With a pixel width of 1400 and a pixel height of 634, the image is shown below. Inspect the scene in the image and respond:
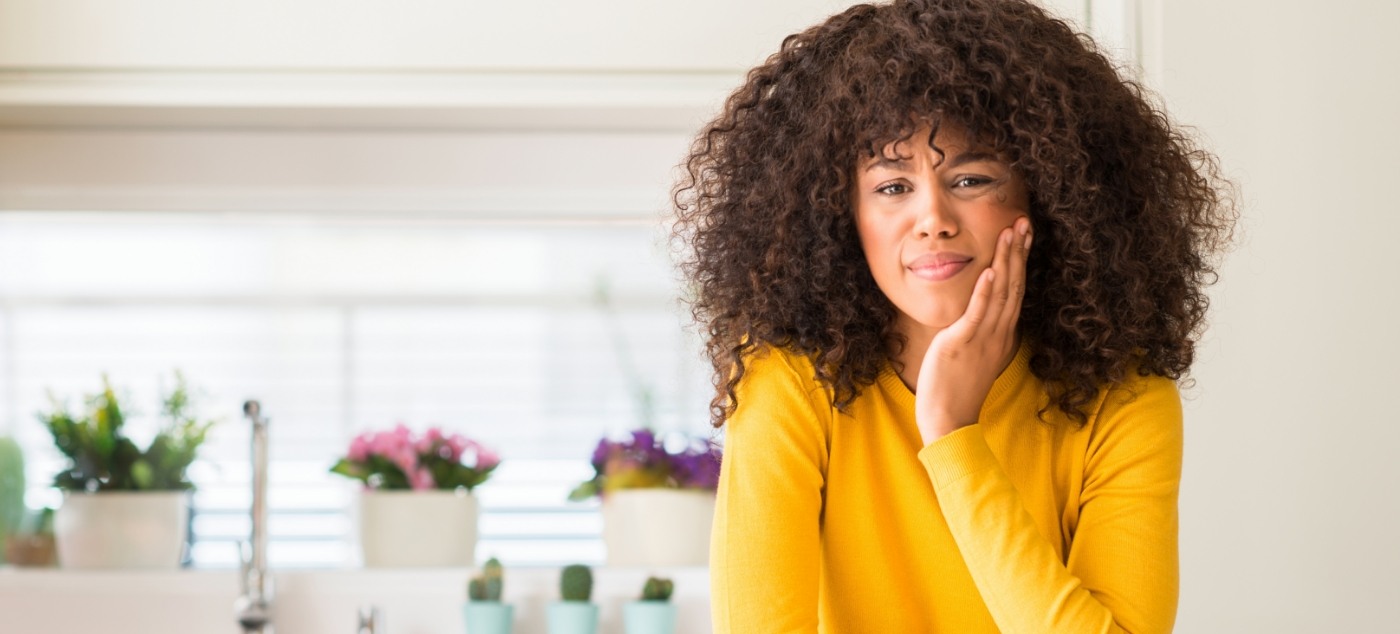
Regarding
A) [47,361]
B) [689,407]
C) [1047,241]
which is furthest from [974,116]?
[47,361]

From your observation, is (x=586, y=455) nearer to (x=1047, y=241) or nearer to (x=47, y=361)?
(x=47, y=361)

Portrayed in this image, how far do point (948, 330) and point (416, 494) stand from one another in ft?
3.57

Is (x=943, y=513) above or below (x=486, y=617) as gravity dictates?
above

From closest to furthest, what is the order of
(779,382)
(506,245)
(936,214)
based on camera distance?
1. (936,214)
2. (779,382)
3. (506,245)

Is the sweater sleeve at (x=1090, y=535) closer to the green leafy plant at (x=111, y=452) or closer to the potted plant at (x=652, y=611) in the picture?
the potted plant at (x=652, y=611)

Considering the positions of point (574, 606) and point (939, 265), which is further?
point (574, 606)

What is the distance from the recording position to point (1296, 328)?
73.1 inches

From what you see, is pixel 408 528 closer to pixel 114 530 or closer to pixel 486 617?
pixel 486 617

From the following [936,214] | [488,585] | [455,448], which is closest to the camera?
[936,214]

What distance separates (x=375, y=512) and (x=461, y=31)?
2.41 ft

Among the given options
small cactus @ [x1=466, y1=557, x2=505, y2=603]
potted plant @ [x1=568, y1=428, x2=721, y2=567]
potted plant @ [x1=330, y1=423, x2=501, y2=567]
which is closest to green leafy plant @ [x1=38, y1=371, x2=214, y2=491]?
potted plant @ [x1=330, y1=423, x2=501, y2=567]

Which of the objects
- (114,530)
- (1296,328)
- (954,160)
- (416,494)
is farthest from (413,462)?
(1296,328)

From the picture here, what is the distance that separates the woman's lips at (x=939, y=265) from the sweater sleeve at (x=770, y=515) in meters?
0.17

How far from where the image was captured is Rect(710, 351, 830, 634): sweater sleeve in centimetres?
121
